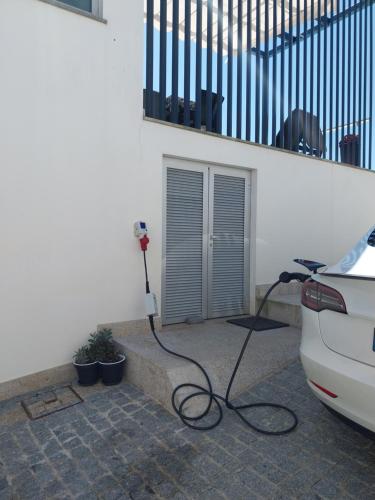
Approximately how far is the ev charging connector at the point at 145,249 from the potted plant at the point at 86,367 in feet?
2.43

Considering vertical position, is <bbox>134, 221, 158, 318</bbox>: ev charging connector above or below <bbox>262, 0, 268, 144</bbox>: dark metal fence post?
below

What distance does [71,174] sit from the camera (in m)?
3.63

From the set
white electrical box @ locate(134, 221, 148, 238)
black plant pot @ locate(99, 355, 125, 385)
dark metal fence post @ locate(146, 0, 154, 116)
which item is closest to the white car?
black plant pot @ locate(99, 355, 125, 385)

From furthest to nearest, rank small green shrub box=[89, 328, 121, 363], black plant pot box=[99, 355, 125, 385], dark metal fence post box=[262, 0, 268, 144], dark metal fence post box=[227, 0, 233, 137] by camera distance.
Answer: dark metal fence post box=[262, 0, 268, 144]
dark metal fence post box=[227, 0, 233, 137]
small green shrub box=[89, 328, 121, 363]
black plant pot box=[99, 355, 125, 385]

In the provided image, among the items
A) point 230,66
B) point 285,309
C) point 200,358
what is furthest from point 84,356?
point 230,66

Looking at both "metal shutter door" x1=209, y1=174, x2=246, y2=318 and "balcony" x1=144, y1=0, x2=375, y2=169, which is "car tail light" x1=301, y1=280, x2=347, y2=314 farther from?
"balcony" x1=144, y1=0, x2=375, y2=169

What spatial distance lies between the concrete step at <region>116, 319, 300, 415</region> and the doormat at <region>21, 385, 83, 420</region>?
562 mm

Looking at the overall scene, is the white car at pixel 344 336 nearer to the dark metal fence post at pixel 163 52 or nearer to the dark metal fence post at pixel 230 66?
the dark metal fence post at pixel 163 52

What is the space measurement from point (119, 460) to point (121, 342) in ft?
4.93

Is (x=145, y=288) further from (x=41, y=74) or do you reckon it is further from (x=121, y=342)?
(x=41, y=74)

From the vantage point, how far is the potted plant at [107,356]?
11.3ft

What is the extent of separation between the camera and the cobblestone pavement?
2.08 metres

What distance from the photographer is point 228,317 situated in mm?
5078

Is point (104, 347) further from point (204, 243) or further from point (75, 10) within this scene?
point (75, 10)
